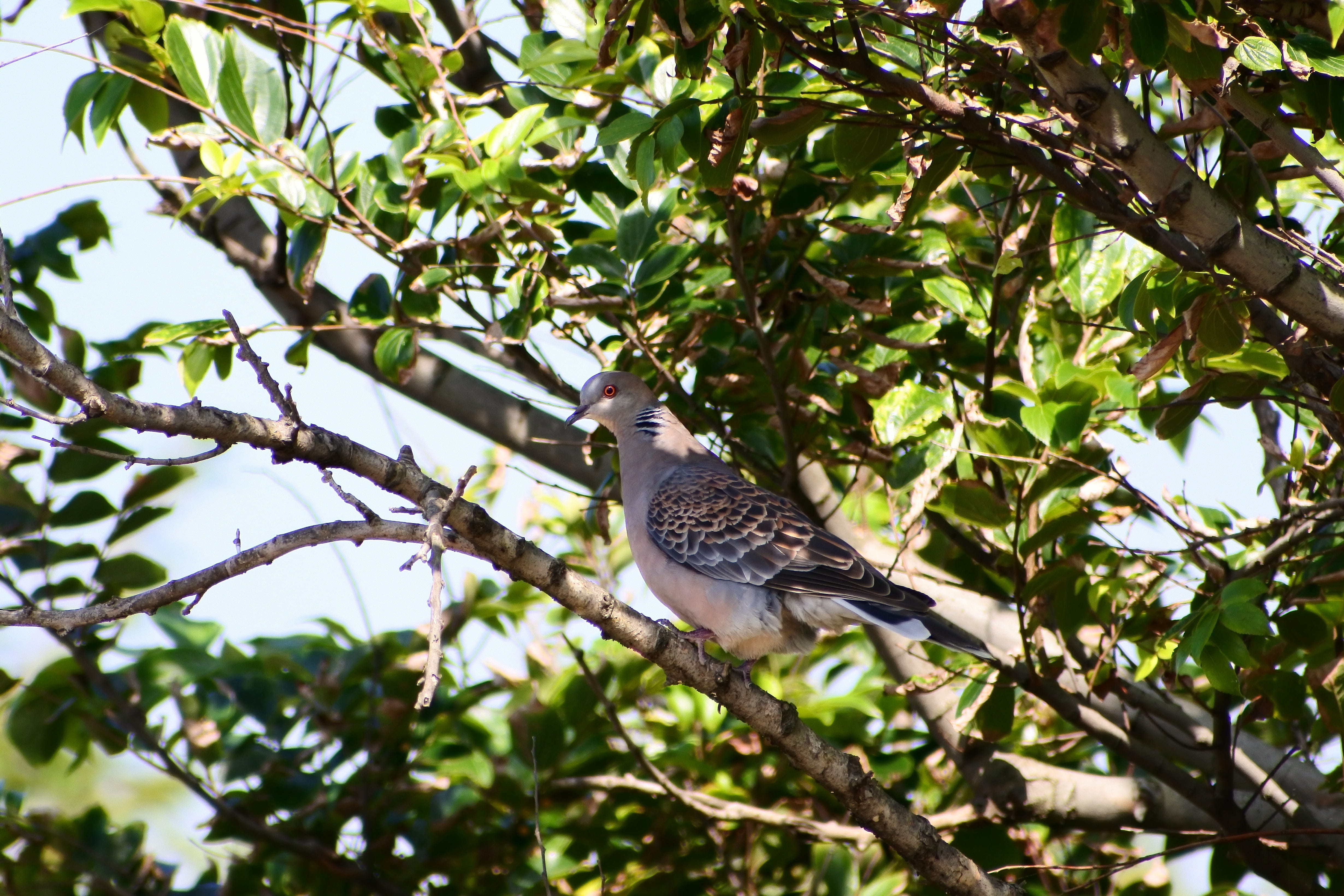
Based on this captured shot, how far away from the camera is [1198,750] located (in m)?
3.50

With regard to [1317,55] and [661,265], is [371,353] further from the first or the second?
[1317,55]

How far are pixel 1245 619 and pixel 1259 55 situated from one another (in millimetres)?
1042

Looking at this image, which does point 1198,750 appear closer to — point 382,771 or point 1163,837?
point 1163,837

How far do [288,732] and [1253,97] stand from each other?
3.41 m

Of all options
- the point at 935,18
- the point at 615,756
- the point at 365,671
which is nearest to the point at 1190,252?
the point at 935,18

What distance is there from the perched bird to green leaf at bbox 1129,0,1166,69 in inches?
62.8

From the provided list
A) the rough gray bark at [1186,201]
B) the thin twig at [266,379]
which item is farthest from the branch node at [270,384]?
the rough gray bark at [1186,201]

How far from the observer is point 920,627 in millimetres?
3092

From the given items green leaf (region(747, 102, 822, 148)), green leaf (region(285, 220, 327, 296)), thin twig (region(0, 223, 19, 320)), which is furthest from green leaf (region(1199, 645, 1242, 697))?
green leaf (region(285, 220, 327, 296))

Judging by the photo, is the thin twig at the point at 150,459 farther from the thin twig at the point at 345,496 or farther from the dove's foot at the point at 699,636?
the dove's foot at the point at 699,636

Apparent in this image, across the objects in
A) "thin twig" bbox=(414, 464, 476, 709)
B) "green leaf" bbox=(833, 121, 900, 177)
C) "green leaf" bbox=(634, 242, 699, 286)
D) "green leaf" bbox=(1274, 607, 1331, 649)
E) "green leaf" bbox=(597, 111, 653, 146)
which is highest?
"green leaf" bbox=(634, 242, 699, 286)

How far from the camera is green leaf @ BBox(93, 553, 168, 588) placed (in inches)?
150

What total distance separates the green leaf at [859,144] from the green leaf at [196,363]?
1.92 metres

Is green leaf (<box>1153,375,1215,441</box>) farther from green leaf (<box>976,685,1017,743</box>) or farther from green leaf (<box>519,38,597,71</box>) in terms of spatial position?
green leaf (<box>519,38,597,71</box>)
